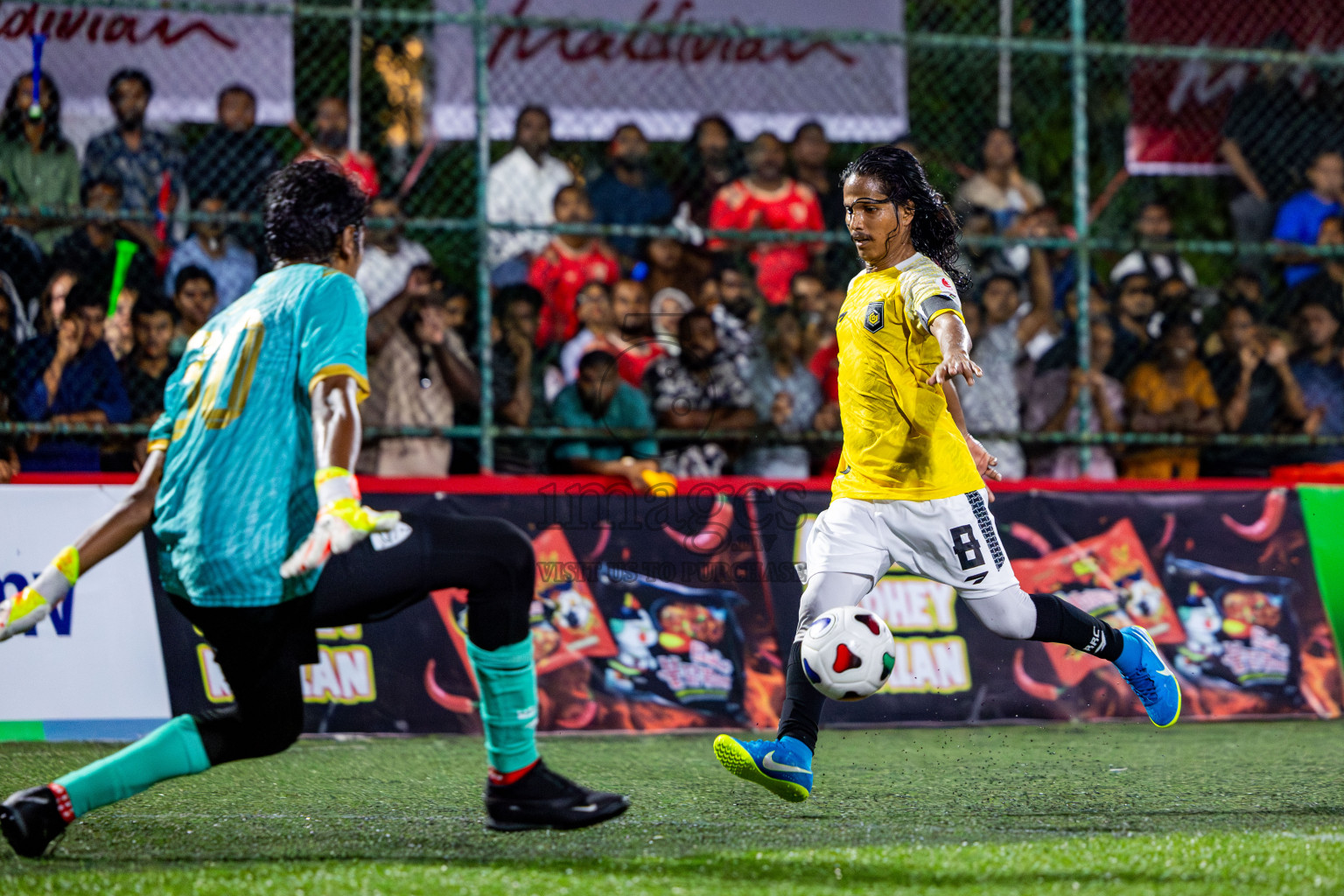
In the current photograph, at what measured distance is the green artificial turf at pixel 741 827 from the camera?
3.65 metres

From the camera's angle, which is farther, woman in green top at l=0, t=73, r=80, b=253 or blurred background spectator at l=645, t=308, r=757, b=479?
blurred background spectator at l=645, t=308, r=757, b=479

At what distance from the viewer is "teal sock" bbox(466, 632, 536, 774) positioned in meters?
4.16

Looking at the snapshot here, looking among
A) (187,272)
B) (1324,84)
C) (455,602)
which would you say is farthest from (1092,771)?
(1324,84)

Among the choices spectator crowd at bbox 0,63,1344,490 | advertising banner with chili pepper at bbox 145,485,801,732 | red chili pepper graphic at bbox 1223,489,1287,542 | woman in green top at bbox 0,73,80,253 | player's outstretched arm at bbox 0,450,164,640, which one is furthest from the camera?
red chili pepper graphic at bbox 1223,489,1287,542

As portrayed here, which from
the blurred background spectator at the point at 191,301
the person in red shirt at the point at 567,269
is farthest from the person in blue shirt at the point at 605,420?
the blurred background spectator at the point at 191,301

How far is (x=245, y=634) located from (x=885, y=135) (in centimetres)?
603

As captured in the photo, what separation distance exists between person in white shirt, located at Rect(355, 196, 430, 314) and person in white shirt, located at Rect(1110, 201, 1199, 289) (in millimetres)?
4407

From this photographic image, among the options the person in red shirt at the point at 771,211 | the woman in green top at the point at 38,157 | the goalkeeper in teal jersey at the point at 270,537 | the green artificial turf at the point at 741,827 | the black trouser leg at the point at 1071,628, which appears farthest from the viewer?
the person in red shirt at the point at 771,211

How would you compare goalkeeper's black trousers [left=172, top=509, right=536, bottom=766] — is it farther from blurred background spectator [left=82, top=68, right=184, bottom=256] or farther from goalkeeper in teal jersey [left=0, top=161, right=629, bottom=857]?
blurred background spectator [left=82, top=68, right=184, bottom=256]

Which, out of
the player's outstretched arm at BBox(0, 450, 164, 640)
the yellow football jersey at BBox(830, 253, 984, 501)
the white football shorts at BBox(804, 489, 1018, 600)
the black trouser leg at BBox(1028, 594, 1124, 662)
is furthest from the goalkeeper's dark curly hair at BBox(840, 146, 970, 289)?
the player's outstretched arm at BBox(0, 450, 164, 640)

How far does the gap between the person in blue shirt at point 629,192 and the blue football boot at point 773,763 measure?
4.83 m

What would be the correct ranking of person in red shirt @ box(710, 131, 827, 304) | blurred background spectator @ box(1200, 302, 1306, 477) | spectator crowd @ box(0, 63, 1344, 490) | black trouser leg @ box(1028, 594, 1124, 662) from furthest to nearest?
blurred background spectator @ box(1200, 302, 1306, 477), person in red shirt @ box(710, 131, 827, 304), spectator crowd @ box(0, 63, 1344, 490), black trouser leg @ box(1028, 594, 1124, 662)

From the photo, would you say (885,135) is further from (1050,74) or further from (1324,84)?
(1324,84)

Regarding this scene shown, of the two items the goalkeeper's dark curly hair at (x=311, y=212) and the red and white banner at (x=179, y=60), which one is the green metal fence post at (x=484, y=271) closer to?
the red and white banner at (x=179, y=60)
